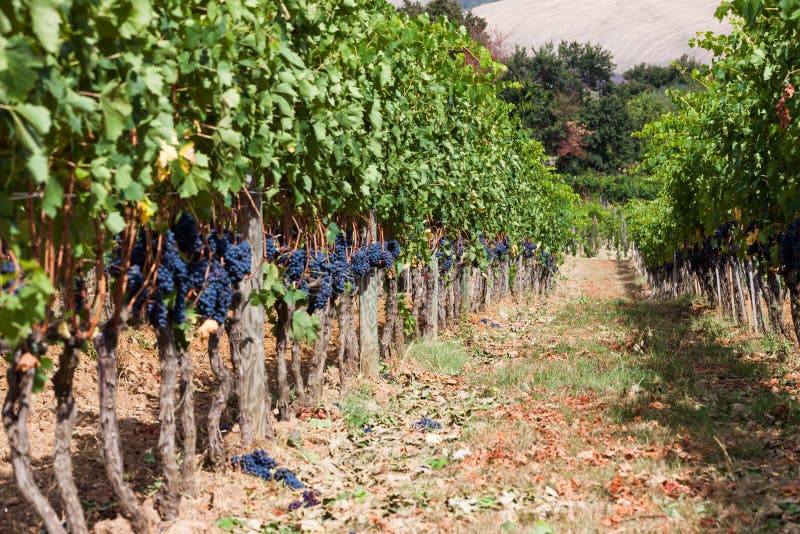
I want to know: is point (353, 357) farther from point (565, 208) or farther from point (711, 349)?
point (565, 208)

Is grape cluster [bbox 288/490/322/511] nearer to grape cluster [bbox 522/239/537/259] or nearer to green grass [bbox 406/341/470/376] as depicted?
green grass [bbox 406/341/470/376]

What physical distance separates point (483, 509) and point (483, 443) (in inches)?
53.1

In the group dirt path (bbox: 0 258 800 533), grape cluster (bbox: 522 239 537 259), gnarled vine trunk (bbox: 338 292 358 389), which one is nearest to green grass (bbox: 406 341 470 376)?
dirt path (bbox: 0 258 800 533)

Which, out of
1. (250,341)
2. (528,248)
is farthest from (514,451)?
(528,248)

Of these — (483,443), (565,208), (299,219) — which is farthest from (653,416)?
(565,208)

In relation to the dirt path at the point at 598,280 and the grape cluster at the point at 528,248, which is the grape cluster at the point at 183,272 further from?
the dirt path at the point at 598,280

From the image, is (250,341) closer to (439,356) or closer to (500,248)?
(439,356)

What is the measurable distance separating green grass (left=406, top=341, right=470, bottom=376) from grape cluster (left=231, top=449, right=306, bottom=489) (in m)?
4.27

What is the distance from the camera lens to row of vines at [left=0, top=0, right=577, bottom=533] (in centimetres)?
301

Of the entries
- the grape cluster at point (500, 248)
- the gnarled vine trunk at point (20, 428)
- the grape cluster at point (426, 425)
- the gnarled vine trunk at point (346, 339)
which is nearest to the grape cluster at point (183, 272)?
the gnarled vine trunk at point (20, 428)

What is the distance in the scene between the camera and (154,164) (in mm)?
3938

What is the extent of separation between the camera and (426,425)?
269 inches

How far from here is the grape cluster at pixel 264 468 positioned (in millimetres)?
5258

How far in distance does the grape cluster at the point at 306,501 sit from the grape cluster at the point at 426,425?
5.99ft
